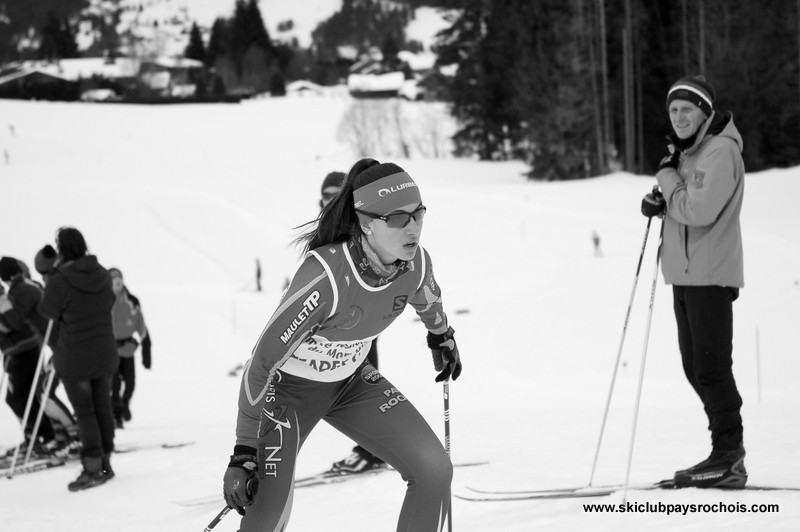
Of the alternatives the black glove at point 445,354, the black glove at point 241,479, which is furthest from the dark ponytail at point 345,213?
the black glove at point 241,479

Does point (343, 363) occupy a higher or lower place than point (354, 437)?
higher

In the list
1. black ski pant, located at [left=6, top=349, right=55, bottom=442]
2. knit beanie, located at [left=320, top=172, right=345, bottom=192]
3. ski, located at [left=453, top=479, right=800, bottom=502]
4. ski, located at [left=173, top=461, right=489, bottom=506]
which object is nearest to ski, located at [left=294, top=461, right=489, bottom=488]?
ski, located at [left=173, top=461, right=489, bottom=506]

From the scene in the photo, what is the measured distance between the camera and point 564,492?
15.7ft

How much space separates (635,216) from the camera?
2339 cm

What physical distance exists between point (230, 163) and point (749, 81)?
2214 cm

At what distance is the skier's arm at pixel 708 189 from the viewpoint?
171 inches

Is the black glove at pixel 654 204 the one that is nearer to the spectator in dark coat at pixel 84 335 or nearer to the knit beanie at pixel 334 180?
the knit beanie at pixel 334 180

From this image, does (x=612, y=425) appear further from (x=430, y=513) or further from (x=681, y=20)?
(x=681, y=20)

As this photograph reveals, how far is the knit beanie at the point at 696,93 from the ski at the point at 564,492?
208cm

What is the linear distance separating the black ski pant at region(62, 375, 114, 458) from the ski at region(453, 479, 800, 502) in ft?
9.74

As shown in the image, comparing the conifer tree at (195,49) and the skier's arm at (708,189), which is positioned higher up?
the conifer tree at (195,49)

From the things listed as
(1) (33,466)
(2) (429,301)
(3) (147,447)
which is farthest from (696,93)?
(1) (33,466)

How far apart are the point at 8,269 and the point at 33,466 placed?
67.7 inches

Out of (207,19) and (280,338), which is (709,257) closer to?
(280,338)
